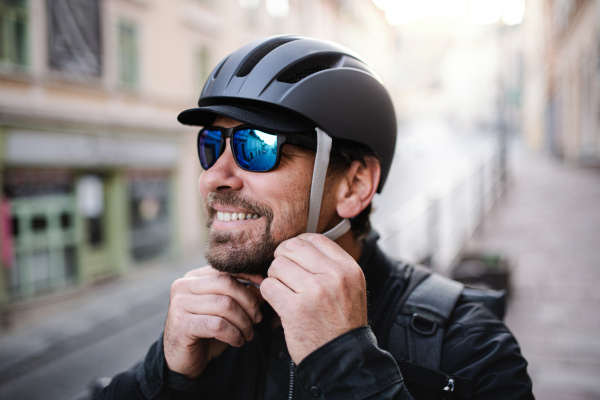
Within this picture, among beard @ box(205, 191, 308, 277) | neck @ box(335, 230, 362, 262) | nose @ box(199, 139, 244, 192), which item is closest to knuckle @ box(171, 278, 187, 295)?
beard @ box(205, 191, 308, 277)

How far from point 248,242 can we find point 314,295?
42 cm

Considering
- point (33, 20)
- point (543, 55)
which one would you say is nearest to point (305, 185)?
point (33, 20)

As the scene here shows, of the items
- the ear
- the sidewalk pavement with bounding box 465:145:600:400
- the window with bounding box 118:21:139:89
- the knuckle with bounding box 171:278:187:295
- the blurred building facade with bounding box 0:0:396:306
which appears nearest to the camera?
the knuckle with bounding box 171:278:187:295

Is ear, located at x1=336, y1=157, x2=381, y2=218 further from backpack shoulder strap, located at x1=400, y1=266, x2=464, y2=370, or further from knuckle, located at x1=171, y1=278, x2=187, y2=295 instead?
knuckle, located at x1=171, y1=278, x2=187, y2=295

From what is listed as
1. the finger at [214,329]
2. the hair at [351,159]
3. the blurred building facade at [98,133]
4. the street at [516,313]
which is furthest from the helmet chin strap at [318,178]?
the blurred building facade at [98,133]

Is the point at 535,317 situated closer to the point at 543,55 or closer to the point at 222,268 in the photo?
the point at 222,268

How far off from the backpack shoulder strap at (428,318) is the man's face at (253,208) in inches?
17.8

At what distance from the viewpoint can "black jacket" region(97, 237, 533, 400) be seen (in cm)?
107

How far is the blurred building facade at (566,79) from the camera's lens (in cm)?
1309

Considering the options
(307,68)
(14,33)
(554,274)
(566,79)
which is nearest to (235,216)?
(307,68)

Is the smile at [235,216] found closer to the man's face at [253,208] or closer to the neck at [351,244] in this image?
the man's face at [253,208]

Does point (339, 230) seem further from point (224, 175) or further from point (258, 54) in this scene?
point (258, 54)

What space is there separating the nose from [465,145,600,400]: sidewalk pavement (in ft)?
10.6

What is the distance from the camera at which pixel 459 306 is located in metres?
1.49
